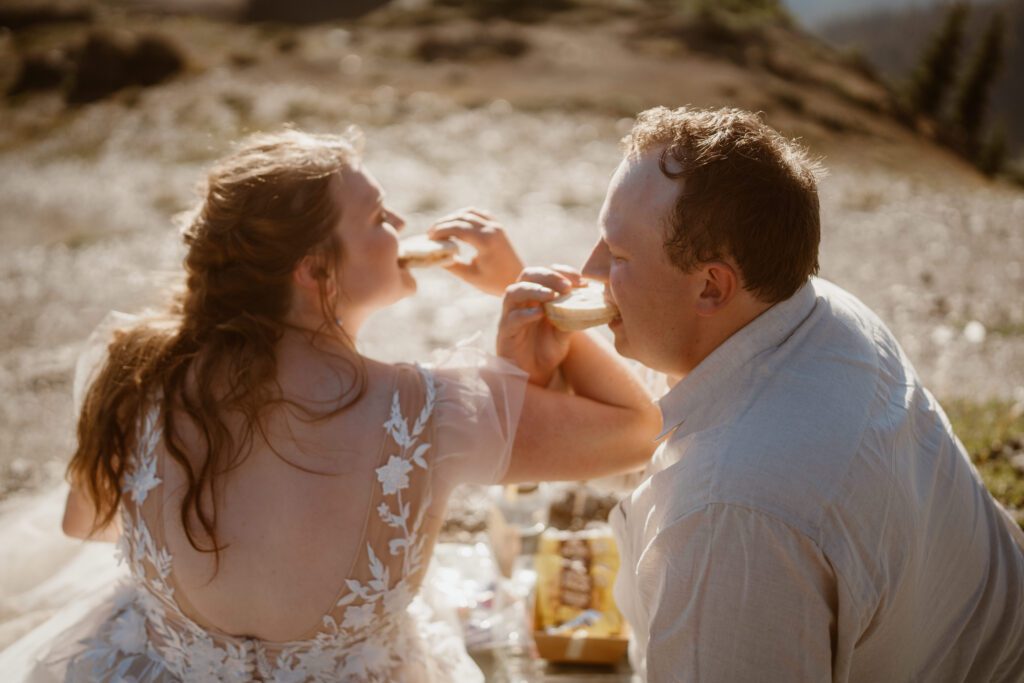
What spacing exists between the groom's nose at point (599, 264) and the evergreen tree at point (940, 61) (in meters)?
35.0

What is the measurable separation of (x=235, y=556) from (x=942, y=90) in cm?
3765

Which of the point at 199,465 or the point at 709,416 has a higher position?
the point at 709,416

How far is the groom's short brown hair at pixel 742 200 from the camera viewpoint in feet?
6.79

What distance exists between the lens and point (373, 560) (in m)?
2.35

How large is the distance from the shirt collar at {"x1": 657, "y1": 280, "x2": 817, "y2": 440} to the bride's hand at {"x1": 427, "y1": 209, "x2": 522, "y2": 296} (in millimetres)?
1064

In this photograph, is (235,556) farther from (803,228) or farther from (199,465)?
(803,228)

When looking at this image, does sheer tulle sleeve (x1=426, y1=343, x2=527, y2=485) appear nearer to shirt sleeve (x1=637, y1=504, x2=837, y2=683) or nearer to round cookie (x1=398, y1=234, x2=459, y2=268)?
round cookie (x1=398, y1=234, x2=459, y2=268)

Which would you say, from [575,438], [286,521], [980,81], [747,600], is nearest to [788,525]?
[747,600]

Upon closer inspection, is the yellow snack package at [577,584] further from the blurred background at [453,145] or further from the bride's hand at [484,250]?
the blurred background at [453,145]

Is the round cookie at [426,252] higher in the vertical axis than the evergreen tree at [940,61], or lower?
higher

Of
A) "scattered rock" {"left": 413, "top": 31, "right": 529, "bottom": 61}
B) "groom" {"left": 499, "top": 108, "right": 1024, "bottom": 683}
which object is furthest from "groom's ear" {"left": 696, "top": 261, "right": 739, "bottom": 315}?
"scattered rock" {"left": 413, "top": 31, "right": 529, "bottom": 61}

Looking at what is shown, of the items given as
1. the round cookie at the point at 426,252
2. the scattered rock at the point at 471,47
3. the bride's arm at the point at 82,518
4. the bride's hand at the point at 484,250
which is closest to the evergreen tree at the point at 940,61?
the scattered rock at the point at 471,47

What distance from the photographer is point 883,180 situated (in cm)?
1256

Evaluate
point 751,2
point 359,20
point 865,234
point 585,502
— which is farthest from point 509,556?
point 751,2
